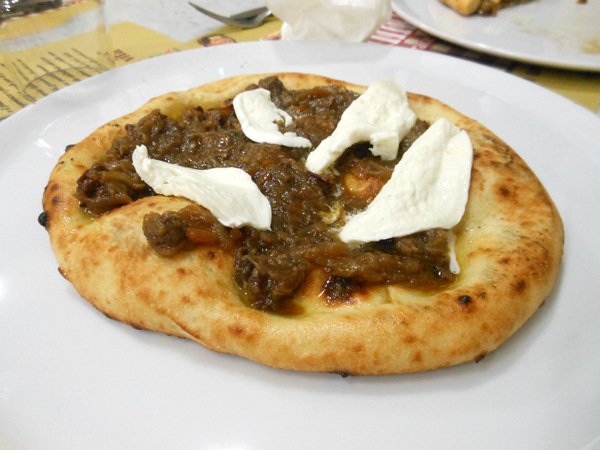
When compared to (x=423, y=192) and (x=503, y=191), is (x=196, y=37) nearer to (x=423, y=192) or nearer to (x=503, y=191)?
(x=423, y=192)

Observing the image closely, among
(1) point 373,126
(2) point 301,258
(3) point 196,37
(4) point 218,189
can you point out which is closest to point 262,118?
(1) point 373,126

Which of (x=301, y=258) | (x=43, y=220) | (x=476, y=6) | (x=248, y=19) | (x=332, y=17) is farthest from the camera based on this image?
(x=248, y=19)

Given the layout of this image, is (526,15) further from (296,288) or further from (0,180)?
(0,180)

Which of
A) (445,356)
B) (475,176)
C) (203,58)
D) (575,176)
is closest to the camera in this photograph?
(445,356)

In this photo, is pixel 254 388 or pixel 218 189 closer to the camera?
pixel 254 388

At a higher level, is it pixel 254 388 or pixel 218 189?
pixel 218 189

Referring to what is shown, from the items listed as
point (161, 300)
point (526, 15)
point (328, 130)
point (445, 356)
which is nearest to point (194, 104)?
point (328, 130)

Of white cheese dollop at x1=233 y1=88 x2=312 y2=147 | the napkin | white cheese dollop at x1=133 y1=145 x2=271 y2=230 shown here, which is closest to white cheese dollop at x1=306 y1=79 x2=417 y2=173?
white cheese dollop at x1=233 y1=88 x2=312 y2=147
